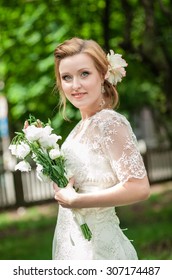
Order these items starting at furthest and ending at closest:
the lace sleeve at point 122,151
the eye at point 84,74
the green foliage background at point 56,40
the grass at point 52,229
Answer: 1. the grass at point 52,229
2. the green foliage background at point 56,40
3. the eye at point 84,74
4. the lace sleeve at point 122,151

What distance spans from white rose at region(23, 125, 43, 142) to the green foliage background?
272cm

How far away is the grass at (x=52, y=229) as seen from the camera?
5.07 metres

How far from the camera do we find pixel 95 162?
5.52 feet

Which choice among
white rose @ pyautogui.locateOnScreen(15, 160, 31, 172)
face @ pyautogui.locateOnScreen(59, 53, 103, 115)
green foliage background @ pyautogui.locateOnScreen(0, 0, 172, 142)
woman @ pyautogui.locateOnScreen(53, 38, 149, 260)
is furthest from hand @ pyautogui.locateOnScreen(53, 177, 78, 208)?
green foliage background @ pyautogui.locateOnScreen(0, 0, 172, 142)

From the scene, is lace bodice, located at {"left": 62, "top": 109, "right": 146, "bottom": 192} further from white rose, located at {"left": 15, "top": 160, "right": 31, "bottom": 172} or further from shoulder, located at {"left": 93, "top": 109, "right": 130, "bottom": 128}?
white rose, located at {"left": 15, "top": 160, "right": 31, "bottom": 172}

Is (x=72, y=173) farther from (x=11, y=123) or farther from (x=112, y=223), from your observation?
(x=11, y=123)

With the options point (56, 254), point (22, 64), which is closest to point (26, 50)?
point (22, 64)

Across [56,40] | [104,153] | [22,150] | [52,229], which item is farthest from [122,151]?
[52,229]

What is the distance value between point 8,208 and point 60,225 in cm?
622

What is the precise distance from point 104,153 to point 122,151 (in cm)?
7

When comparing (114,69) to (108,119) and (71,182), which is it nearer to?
(108,119)

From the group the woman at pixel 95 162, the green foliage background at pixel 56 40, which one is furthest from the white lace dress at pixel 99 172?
the green foliage background at pixel 56 40

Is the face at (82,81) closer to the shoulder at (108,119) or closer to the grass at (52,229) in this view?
the shoulder at (108,119)

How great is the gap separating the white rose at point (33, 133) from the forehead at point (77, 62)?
20cm
